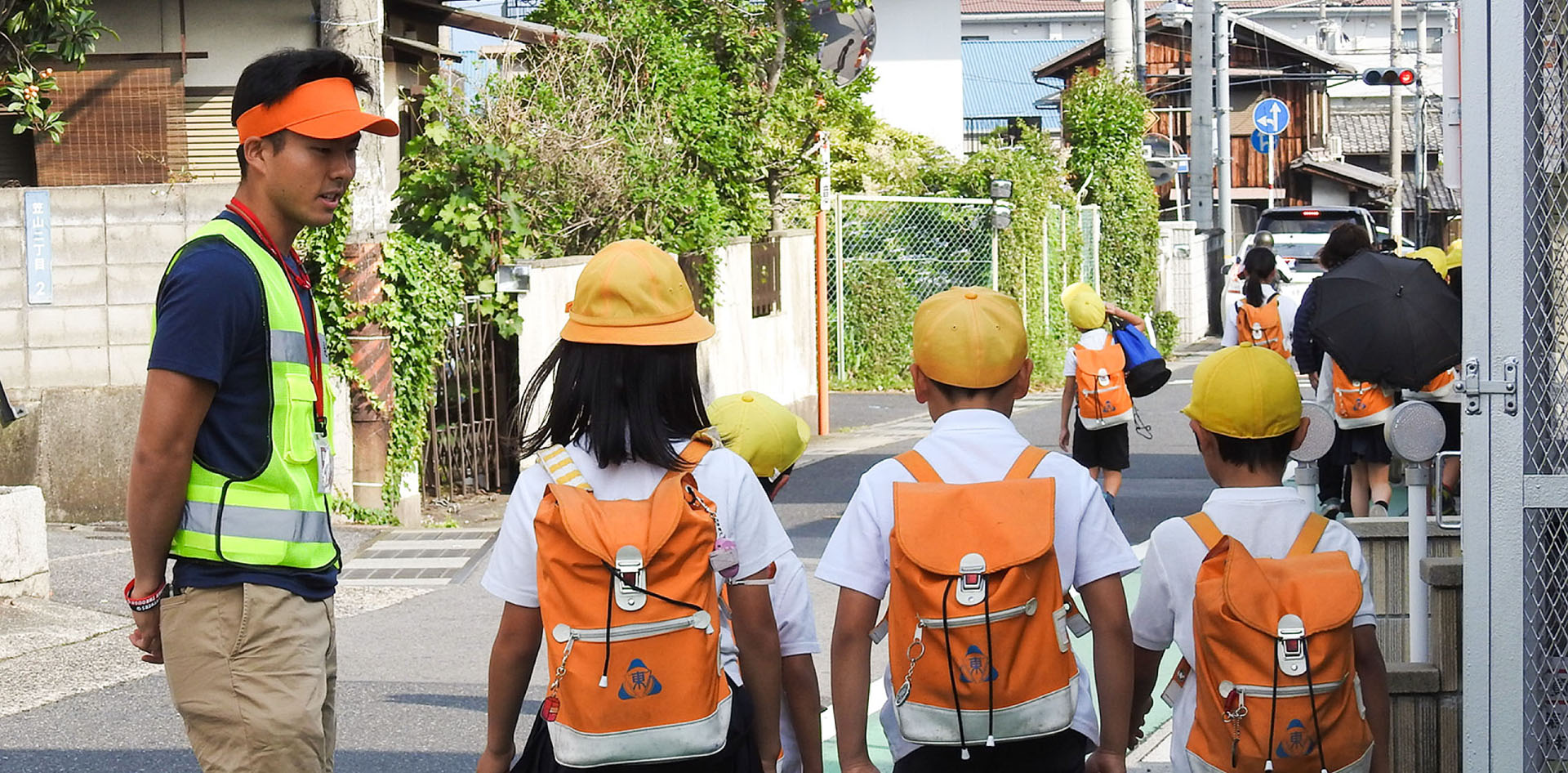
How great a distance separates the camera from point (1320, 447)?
160 inches

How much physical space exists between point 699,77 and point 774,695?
12489mm

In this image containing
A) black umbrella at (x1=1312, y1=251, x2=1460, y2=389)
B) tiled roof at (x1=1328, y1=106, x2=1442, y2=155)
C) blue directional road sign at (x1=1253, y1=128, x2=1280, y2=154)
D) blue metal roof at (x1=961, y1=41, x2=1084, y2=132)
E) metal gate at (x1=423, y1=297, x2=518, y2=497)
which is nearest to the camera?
black umbrella at (x1=1312, y1=251, x2=1460, y2=389)

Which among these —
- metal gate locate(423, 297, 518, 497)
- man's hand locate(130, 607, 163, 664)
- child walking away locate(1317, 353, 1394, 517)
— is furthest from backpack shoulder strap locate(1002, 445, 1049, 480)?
metal gate locate(423, 297, 518, 497)

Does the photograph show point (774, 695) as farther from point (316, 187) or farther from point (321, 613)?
point (316, 187)

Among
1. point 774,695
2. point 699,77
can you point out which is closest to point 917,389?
point 774,695

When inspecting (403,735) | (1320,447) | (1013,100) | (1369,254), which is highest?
(1013,100)

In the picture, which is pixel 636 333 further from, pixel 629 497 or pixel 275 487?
pixel 275 487

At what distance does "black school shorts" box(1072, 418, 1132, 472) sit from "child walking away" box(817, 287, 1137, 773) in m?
6.24

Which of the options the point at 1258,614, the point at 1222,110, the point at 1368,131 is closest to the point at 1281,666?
the point at 1258,614

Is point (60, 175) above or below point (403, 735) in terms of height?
above

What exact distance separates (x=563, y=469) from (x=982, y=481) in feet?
2.51

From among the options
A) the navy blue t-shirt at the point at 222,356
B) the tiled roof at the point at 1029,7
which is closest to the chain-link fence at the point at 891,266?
the navy blue t-shirt at the point at 222,356

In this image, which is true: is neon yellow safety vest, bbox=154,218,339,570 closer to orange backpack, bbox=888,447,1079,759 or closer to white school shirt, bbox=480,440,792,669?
white school shirt, bbox=480,440,792,669

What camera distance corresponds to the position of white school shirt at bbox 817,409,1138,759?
3201mm
